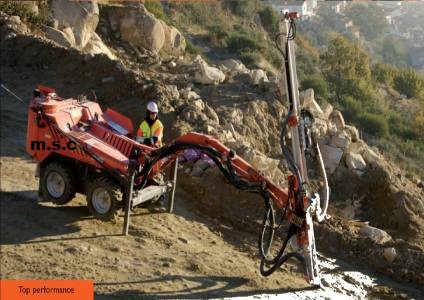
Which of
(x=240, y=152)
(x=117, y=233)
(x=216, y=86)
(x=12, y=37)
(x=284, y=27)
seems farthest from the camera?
(x=12, y=37)

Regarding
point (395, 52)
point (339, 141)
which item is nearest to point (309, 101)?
point (339, 141)

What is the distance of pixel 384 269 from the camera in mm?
8148

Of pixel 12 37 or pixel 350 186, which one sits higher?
pixel 12 37

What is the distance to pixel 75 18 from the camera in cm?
1756

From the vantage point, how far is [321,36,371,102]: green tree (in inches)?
1172

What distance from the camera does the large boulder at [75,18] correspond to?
17391 millimetres

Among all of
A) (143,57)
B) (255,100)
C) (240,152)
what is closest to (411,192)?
(255,100)

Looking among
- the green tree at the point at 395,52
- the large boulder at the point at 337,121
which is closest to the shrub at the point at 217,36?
the large boulder at the point at 337,121

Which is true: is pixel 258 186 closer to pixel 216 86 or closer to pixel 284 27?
pixel 284 27

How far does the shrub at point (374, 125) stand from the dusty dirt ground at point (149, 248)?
49.2ft

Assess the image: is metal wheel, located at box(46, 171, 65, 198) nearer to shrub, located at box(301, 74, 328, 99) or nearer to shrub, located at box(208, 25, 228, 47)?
shrub, located at box(301, 74, 328, 99)

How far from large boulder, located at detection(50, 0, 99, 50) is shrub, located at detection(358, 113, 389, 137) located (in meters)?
11.7

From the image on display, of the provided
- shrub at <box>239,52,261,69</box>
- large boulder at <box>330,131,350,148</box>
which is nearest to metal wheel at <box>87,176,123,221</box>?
large boulder at <box>330,131,350,148</box>

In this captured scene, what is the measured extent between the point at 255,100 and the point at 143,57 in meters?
6.11
